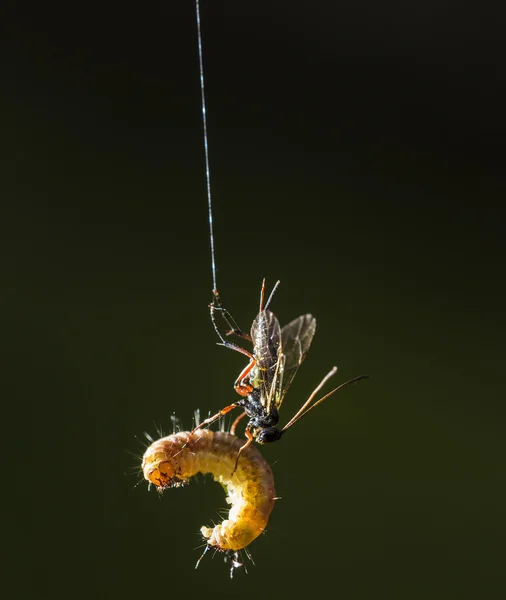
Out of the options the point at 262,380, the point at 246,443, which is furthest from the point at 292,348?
the point at 246,443

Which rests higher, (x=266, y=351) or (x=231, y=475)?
(x=266, y=351)

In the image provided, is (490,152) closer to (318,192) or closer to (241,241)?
(318,192)

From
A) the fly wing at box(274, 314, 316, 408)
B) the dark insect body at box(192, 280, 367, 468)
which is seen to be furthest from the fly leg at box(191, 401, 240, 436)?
the fly wing at box(274, 314, 316, 408)

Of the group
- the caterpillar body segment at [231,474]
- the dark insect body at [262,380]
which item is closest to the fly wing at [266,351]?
the dark insect body at [262,380]

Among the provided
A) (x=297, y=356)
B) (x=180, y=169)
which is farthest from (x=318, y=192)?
(x=297, y=356)

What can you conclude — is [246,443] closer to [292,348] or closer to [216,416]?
[216,416]

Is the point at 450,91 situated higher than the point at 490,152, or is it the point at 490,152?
the point at 450,91
